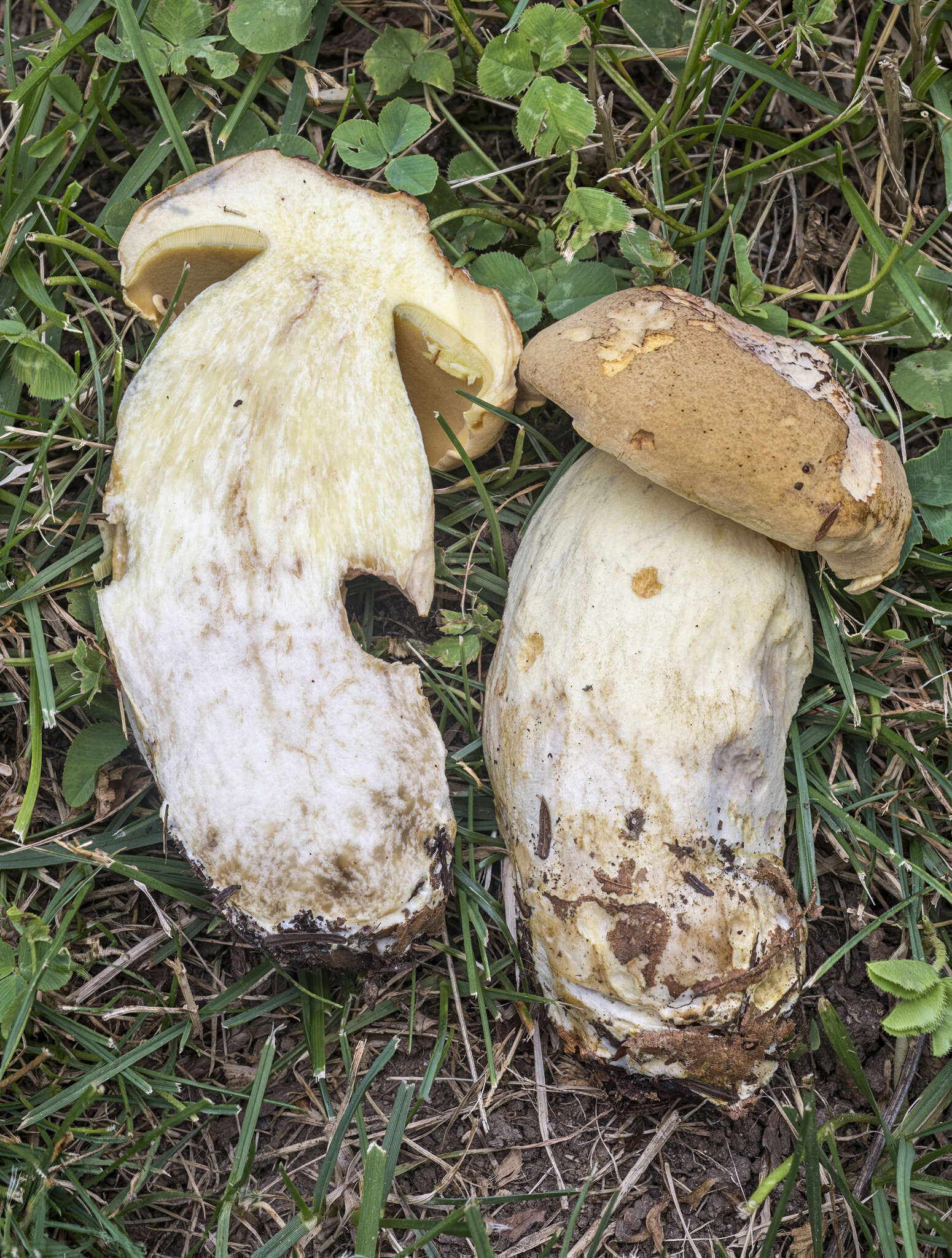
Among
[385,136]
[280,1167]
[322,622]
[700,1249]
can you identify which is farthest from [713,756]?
[385,136]

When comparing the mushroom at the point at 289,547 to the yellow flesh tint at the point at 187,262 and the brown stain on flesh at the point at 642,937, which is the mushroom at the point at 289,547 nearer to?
the yellow flesh tint at the point at 187,262

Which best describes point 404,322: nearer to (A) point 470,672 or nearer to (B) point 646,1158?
(A) point 470,672

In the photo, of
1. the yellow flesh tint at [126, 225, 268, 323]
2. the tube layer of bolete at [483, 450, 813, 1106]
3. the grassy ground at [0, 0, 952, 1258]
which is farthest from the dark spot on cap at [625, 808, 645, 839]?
the yellow flesh tint at [126, 225, 268, 323]

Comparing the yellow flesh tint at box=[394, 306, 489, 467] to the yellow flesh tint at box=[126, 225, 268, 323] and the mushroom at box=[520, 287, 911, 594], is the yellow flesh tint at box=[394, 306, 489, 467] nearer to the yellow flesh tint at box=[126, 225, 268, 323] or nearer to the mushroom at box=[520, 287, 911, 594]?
the mushroom at box=[520, 287, 911, 594]

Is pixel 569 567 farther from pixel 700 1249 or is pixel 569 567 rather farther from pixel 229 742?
pixel 700 1249

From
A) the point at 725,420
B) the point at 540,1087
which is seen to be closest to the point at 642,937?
the point at 540,1087

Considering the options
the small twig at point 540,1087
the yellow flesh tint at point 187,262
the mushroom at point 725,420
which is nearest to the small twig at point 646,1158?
the small twig at point 540,1087
